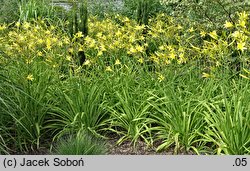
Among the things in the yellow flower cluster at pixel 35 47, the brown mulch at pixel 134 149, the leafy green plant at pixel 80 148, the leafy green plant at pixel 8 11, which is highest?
the leafy green plant at pixel 8 11

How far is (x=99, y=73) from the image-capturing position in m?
4.62

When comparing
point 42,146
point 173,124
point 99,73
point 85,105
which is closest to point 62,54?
point 99,73

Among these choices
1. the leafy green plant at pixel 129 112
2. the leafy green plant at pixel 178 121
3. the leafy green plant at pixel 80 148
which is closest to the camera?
the leafy green plant at pixel 80 148

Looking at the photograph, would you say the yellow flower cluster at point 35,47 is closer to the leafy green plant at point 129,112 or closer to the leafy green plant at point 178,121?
the leafy green plant at point 129,112

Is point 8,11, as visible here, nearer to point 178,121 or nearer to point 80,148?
point 178,121

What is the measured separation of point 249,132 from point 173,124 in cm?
68

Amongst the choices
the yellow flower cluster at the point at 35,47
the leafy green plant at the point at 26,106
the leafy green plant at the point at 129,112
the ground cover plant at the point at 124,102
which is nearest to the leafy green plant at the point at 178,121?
the ground cover plant at the point at 124,102

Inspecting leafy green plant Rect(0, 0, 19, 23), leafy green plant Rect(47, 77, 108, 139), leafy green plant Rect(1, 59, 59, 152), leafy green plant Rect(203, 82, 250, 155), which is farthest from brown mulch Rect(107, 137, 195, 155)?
leafy green plant Rect(0, 0, 19, 23)

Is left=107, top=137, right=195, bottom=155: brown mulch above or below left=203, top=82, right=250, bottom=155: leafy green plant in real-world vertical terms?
below

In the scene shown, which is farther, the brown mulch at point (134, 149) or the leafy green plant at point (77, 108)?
the leafy green plant at point (77, 108)

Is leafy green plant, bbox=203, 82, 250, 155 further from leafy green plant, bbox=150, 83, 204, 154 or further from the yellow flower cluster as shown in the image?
the yellow flower cluster

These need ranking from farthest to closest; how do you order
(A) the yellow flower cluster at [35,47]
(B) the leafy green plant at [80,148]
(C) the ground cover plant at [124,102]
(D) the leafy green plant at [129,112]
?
(A) the yellow flower cluster at [35,47], (D) the leafy green plant at [129,112], (C) the ground cover plant at [124,102], (B) the leafy green plant at [80,148]

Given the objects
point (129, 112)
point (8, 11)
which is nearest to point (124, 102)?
point (129, 112)

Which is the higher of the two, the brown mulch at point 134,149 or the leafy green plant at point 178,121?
the leafy green plant at point 178,121
